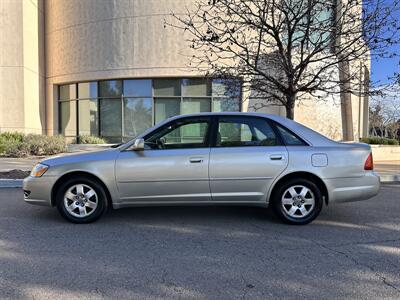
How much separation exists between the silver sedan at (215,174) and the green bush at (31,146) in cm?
1039

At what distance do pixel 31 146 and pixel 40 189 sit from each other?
1071 cm

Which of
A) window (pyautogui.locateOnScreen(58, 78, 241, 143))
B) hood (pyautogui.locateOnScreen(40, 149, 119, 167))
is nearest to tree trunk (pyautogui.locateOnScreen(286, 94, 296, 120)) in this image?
hood (pyautogui.locateOnScreen(40, 149, 119, 167))

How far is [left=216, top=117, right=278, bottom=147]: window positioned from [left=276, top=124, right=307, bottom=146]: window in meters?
0.13

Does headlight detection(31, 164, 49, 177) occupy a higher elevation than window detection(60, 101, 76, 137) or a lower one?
lower

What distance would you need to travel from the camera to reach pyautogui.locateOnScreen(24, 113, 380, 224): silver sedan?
18.5ft

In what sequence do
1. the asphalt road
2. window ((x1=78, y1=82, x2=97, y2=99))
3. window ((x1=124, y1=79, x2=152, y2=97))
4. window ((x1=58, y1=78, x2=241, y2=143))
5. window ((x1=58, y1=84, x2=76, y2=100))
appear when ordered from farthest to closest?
window ((x1=58, y1=84, x2=76, y2=100)) < window ((x1=78, y1=82, x2=97, y2=99)) < window ((x1=124, y1=79, x2=152, y2=97)) < window ((x1=58, y1=78, x2=241, y2=143)) < the asphalt road

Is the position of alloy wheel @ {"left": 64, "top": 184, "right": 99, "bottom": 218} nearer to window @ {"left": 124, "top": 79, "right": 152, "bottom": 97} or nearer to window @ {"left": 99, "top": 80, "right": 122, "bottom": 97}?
window @ {"left": 124, "top": 79, "right": 152, "bottom": 97}

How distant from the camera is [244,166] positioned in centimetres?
562

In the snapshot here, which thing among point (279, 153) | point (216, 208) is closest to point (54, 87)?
point (216, 208)

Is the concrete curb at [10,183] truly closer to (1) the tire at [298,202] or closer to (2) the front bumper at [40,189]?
(2) the front bumper at [40,189]

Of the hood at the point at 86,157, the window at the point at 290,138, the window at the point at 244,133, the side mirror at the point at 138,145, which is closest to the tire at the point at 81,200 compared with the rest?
the hood at the point at 86,157

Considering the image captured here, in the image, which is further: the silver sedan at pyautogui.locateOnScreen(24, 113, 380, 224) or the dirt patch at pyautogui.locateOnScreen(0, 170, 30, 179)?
the dirt patch at pyautogui.locateOnScreen(0, 170, 30, 179)

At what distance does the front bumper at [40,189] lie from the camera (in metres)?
5.70

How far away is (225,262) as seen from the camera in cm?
428
